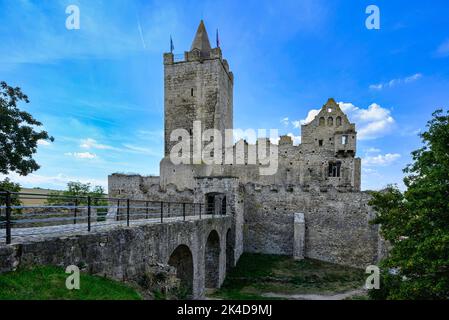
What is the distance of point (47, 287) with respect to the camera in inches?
179

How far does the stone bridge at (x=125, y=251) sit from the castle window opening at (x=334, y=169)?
18.2 m

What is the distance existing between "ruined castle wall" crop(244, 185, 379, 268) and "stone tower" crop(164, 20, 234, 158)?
9947 mm

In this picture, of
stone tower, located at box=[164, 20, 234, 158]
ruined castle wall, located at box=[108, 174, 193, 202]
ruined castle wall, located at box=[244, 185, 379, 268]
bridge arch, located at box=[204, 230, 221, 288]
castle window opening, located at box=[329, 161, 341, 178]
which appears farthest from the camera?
stone tower, located at box=[164, 20, 234, 158]

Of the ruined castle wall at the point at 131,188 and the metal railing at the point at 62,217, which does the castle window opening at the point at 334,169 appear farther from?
the ruined castle wall at the point at 131,188

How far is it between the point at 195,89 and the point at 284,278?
2011cm

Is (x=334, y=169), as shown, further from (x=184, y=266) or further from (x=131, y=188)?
(x=184, y=266)

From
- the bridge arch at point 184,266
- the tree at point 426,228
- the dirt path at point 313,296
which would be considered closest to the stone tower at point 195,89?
the dirt path at point 313,296

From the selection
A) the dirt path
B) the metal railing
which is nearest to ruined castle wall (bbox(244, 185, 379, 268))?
the metal railing

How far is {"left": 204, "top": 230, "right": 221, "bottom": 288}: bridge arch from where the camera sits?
661 inches

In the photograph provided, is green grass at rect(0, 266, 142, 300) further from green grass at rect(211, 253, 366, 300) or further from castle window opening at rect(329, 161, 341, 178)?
castle window opening at rect(329, 161, 341, 178)

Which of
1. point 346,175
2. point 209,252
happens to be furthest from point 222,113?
point 209,252

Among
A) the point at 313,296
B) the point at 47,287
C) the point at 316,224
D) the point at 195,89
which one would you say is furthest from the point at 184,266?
the point at 195,89

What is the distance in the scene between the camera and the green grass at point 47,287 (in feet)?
13.6
